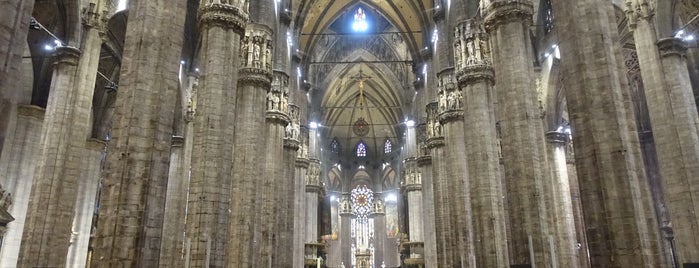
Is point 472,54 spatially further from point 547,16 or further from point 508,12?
point 547,16

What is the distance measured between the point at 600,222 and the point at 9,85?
31.5 feet

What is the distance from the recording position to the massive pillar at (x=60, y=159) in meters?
14.9

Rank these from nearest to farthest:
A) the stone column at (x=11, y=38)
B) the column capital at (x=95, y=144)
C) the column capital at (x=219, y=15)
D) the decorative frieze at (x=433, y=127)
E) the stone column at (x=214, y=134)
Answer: the stone column at (x=11, y=38) → the stone column at (x=214, y=134) → the column capital at (x=219, y=15) → the column capital at (x=95, y=144) → the decorative frieze at (x=433, y=127)

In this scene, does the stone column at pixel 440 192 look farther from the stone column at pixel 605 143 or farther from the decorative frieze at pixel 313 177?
the decorative frieze at pixel 313 177

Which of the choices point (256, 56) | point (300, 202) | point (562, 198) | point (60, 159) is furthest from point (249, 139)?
point (300, 202)

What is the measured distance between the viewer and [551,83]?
26.1 meters

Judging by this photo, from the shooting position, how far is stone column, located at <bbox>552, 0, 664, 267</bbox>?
892 centimetres

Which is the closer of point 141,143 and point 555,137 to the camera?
point 141,143

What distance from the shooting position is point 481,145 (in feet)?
64.4

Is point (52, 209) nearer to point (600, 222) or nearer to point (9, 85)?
point (9, 85)

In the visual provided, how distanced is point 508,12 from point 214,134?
945cm

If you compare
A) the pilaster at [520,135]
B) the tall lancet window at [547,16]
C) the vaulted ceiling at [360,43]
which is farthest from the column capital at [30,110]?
the tall lancet window at [547,16]

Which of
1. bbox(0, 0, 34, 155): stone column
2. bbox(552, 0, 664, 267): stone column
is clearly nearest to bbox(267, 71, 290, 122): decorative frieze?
bbox(552, 0, 664, 267): stone column

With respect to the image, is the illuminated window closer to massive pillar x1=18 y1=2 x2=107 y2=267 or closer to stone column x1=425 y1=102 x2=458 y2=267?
massive pillar x1=18 y1=2 x2=107 y2=267
